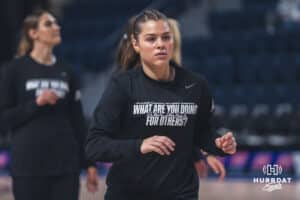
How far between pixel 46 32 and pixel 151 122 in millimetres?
1657

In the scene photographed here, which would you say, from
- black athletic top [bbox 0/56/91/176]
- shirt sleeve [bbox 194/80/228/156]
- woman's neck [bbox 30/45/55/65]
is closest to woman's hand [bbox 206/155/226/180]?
shirt sleeve [bbox 194/80/228/156]

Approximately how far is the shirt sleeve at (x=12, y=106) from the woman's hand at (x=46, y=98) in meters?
0.05

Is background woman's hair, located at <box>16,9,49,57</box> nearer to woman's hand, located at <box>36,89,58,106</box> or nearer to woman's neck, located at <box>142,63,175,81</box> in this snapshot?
woman's hand, located at <box>36,89,58,106</box>

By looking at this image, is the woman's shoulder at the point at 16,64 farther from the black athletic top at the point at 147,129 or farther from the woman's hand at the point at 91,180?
the black athletic top at the point at 147,129

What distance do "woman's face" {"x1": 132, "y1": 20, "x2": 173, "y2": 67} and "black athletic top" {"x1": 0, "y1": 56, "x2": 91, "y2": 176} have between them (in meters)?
1.29

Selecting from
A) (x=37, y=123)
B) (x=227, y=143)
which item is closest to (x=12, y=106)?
(x=37, y=123)

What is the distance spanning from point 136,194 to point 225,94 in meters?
8.80

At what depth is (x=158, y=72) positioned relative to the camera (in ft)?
10.1

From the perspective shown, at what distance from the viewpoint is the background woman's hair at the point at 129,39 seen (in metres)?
3.06

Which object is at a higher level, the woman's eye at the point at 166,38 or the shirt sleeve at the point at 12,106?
the woman's eye at the point at 166,38

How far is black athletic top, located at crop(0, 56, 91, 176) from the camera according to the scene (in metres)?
4.16

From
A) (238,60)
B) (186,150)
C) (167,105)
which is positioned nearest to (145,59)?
(167,105)

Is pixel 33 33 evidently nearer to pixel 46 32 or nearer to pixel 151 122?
pixel 46 32

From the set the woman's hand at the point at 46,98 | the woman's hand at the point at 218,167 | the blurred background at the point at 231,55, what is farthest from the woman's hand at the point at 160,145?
the blurred background at the point at 231,55
